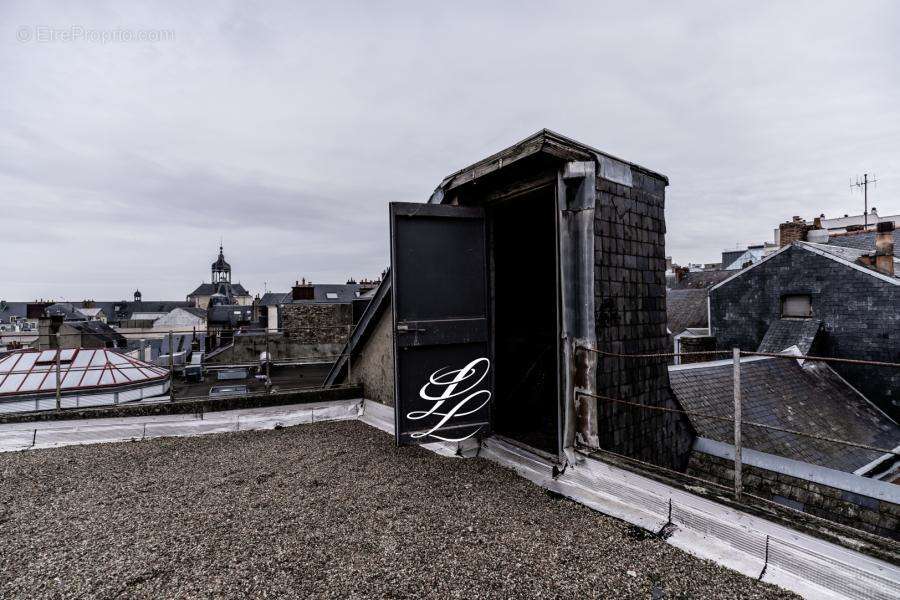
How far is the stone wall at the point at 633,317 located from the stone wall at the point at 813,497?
0.61 meters

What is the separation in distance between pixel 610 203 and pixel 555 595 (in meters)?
4.14

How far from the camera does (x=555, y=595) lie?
2645mm

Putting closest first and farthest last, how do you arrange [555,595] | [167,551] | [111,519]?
1. [555,595]
2. [167,551]
3. [111,519]

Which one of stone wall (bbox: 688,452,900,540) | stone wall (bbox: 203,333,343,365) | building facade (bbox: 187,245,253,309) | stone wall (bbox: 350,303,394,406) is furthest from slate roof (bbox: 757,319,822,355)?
building facade (bbox: 187,245,253,309)

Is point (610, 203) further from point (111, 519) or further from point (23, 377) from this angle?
point (23, 377)

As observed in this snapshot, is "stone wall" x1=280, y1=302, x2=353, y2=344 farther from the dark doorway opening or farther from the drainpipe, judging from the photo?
the drainpipe

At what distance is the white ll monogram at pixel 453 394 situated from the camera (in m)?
4.78

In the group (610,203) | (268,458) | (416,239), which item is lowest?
(268,458)

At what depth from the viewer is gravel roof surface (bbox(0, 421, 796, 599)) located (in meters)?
2.75

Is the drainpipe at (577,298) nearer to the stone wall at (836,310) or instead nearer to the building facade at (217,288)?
the stone wall at (836,310)

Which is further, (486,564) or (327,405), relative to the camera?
(327,405)

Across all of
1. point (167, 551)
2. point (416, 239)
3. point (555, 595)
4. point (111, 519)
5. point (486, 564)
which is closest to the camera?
point (555, 595)

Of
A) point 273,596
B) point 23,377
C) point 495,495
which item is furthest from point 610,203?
point 23,377

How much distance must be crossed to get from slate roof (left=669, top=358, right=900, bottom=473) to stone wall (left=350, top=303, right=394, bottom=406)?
16.9ft
